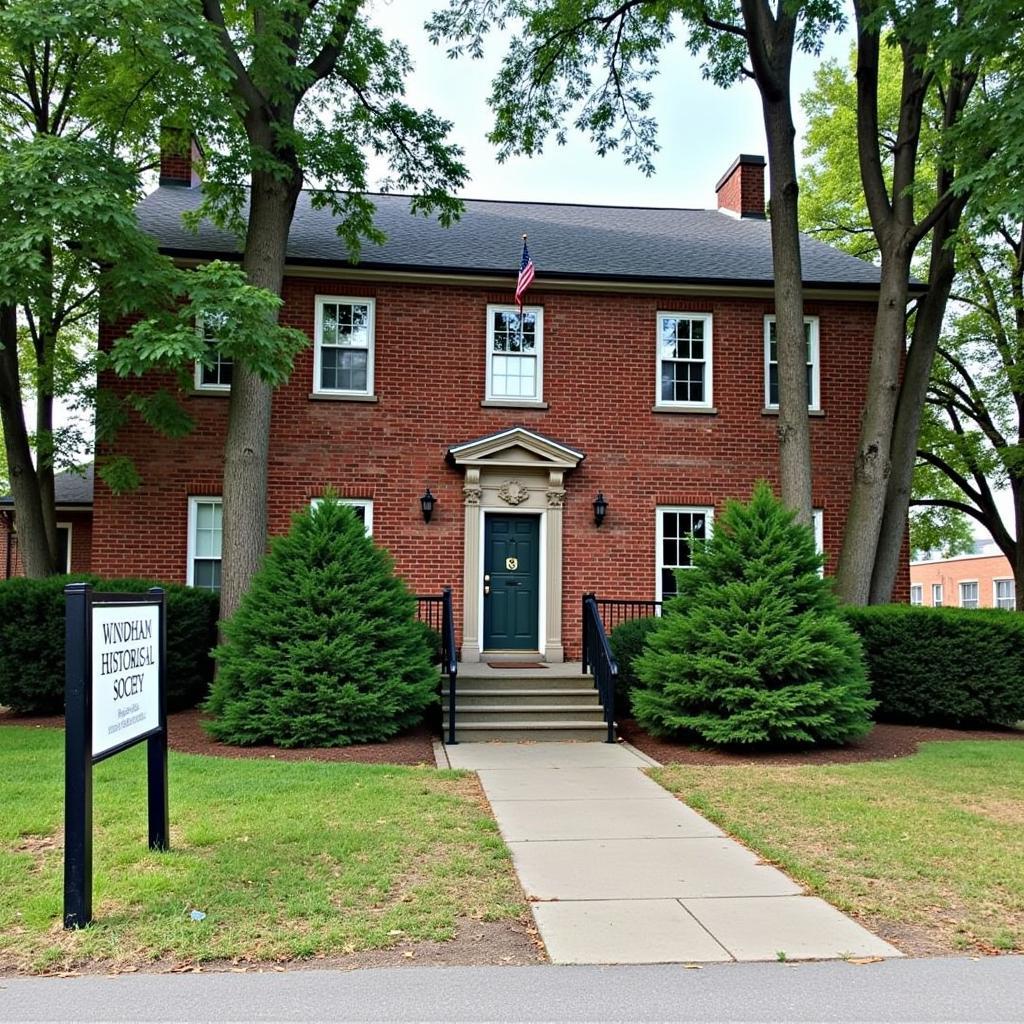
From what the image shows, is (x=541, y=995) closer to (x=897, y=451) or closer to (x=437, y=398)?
(x=437, y=398)

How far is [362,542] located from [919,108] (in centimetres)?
1077

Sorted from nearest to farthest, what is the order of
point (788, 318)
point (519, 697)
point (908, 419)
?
point (519, 697), point (788, 318), point (908, 419)

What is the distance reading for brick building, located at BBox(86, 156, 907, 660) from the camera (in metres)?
14.1

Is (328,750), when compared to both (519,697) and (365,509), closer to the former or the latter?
(519,697)

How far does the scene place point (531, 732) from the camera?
1083 cm

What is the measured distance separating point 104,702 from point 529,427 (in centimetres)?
1037

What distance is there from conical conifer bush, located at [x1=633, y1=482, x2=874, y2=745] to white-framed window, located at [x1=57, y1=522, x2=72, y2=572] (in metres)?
15.5

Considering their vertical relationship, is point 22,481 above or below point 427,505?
above

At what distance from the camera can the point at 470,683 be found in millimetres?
11711

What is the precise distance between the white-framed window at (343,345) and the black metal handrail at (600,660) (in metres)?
4.99

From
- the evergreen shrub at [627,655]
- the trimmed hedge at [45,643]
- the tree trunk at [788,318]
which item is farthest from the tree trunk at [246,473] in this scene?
the tree trunk at [788,318]

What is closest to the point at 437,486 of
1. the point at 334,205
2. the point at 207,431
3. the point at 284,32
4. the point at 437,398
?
the point at 437,398

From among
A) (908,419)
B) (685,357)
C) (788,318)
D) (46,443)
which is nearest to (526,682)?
(685,357)

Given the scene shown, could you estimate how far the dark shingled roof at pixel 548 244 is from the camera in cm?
1459
